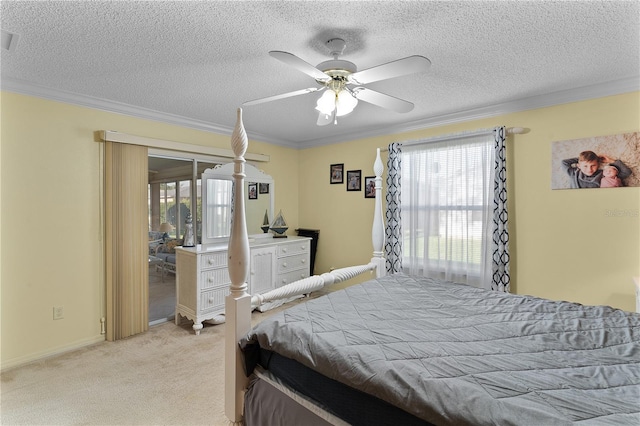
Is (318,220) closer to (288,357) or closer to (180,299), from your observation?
(180,299)

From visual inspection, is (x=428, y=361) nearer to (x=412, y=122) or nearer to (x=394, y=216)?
(x=394, y=216)

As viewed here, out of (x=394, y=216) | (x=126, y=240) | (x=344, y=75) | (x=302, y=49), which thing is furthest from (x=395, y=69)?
(x=126, y=240)

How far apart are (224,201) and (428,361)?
3.38 metres

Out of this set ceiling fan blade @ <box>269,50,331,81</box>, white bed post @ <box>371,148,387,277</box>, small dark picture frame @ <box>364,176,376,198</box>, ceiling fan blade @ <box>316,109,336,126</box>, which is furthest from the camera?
small dark picture frame @ <box>364,176,376,198</box>

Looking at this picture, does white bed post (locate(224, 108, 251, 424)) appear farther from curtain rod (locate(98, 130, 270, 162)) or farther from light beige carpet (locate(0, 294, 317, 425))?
curtain rod (locate(98, 130, 270, 162))

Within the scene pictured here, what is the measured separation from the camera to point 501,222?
304 cm

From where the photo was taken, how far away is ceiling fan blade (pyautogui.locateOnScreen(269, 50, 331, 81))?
1.54m

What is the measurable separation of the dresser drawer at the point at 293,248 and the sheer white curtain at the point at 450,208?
145 cm

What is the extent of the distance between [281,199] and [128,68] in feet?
9.14

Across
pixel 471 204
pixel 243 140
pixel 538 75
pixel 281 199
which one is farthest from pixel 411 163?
pixel 243 140

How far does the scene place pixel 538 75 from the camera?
2.39 m

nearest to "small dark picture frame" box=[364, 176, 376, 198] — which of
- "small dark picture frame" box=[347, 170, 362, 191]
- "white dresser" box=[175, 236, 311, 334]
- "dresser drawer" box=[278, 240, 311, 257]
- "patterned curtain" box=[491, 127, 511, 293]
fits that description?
"small dark picture frame" box=[347, 170, 362, 191]

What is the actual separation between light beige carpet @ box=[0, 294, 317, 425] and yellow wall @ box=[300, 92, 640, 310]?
9.87 feet

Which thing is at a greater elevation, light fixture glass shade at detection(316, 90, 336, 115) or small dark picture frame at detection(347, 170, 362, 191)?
light fixture glass shade at detection(316, 90, 336, 115)
